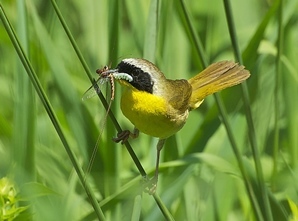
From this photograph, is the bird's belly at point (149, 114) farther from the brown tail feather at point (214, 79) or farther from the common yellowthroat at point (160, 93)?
the brown tail feather at point (214, 79)

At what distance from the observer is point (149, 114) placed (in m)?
2.62

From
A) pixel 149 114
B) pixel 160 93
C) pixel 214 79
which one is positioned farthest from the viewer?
pixel 214 79

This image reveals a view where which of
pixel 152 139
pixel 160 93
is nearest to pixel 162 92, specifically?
pixel 160 93

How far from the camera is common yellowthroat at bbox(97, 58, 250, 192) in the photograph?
100 inches

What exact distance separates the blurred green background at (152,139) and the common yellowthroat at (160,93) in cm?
9

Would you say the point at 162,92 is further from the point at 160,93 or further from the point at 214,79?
the point at 214,79

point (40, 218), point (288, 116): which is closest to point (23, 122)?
point (40, 218)

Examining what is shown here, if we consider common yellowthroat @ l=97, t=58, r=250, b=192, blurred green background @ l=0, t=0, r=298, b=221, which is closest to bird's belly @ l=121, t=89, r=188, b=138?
common yellowthroat @ l=97, t=58, r=250, b=192

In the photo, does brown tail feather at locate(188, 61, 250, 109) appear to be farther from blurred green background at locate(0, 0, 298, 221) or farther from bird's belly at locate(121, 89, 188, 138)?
bird's belly at locate(121, 89, 188, 138)

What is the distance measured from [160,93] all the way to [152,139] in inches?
21.0

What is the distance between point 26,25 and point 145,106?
55 centimetres

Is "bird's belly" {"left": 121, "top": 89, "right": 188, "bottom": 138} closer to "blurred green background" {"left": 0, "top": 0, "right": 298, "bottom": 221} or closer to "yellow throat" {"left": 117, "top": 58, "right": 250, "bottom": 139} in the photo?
"yellow throat" {"left": 117, "top": 58, "right": 250, "bottom": 139}

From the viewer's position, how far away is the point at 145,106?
8.51 feet

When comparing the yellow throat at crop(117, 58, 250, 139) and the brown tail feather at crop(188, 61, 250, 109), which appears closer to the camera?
the yellow throat at crop(117, 58, 250, 139)
